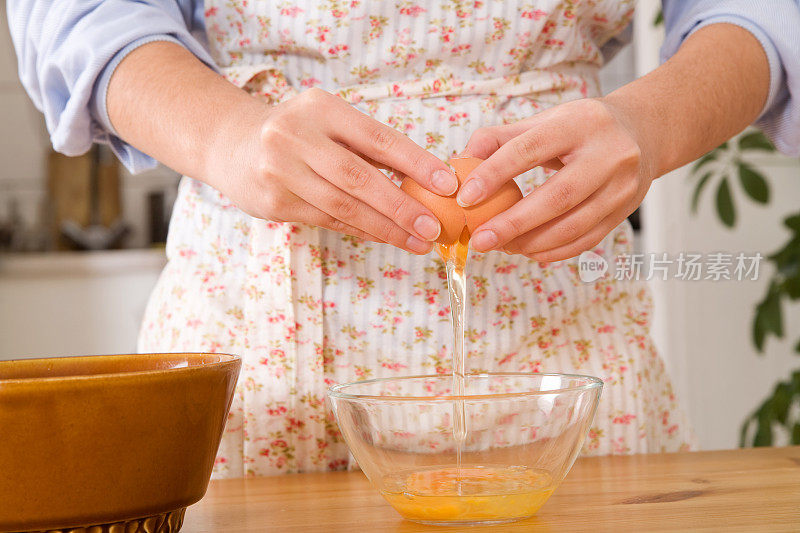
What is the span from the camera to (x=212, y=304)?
0.89m

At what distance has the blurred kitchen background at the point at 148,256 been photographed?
233cm

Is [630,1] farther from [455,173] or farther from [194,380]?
[194,380]

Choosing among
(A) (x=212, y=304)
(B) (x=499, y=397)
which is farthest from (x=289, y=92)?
(B) (x=499, y=397)

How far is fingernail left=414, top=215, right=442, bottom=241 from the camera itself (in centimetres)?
62

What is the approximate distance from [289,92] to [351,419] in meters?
0.42

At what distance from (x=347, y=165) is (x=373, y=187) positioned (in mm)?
23

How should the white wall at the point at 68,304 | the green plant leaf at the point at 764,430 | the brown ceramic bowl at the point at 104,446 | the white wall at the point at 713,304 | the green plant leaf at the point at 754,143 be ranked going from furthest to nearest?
the white wall at the point at 68,304 < the white wall at the point at 713,304 < the green plant leaf at the point at 754,143 < the green plant leaf at the point at 764,430 < the brown ceramic bowl at the point at 104,446

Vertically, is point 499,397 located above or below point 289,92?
below

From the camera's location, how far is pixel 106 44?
817 millimetres

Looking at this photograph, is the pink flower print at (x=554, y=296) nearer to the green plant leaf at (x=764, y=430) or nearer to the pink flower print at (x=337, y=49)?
the pink flower print at (x=337, y=49)

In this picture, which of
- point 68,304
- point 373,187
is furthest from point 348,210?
point 68,304

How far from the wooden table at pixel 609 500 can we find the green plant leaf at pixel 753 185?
48.6 inches

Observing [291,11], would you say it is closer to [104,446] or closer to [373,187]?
[373,187]

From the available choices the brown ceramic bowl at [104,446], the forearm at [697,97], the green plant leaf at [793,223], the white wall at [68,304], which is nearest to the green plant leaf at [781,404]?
the green plant leaf at [793,223]
